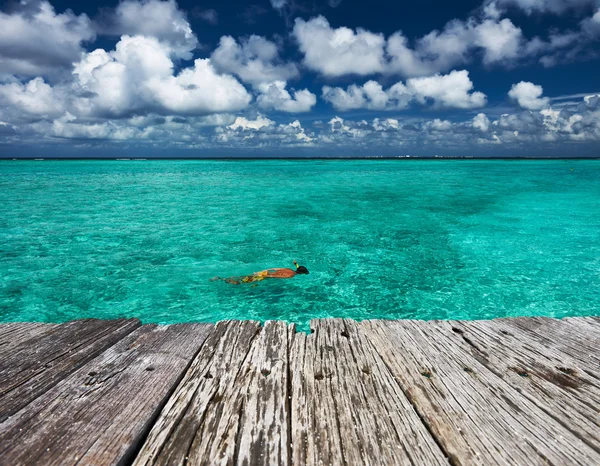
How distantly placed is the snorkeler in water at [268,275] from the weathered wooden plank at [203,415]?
19.0ft

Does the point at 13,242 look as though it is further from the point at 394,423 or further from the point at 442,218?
the point at 442,218

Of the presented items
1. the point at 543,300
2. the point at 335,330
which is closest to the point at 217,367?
the point at 335,330

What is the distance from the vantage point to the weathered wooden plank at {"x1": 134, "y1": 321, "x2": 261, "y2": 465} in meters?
1.58

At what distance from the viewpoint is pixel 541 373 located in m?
2.25

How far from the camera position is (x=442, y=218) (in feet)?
52.3

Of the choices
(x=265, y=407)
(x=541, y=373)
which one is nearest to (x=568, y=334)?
(x=541, y=373)

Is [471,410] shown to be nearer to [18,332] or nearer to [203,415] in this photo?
[203,415]

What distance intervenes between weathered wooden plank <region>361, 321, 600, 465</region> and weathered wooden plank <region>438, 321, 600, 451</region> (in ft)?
0.21

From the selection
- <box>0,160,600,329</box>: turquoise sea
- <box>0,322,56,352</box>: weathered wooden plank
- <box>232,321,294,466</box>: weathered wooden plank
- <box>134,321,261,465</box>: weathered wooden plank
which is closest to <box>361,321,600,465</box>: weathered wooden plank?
<box>232,321,294,466</box>: weathered wooden plank

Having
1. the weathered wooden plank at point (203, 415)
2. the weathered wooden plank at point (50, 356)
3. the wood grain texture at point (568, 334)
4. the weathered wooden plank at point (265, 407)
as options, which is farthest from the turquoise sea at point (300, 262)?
the weathered wooden plank at point (203, 415)

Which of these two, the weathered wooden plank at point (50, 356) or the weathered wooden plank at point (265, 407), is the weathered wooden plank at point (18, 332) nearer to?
the weathered wooden plank at point (50, 356)

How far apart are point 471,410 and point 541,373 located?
741 mm

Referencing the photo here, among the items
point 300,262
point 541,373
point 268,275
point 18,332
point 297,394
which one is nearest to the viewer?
point 297,394

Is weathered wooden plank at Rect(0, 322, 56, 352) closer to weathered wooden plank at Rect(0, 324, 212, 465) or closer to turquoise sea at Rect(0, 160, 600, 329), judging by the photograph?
weathered wooden plank at Rect(0, 324, 212, 465)
